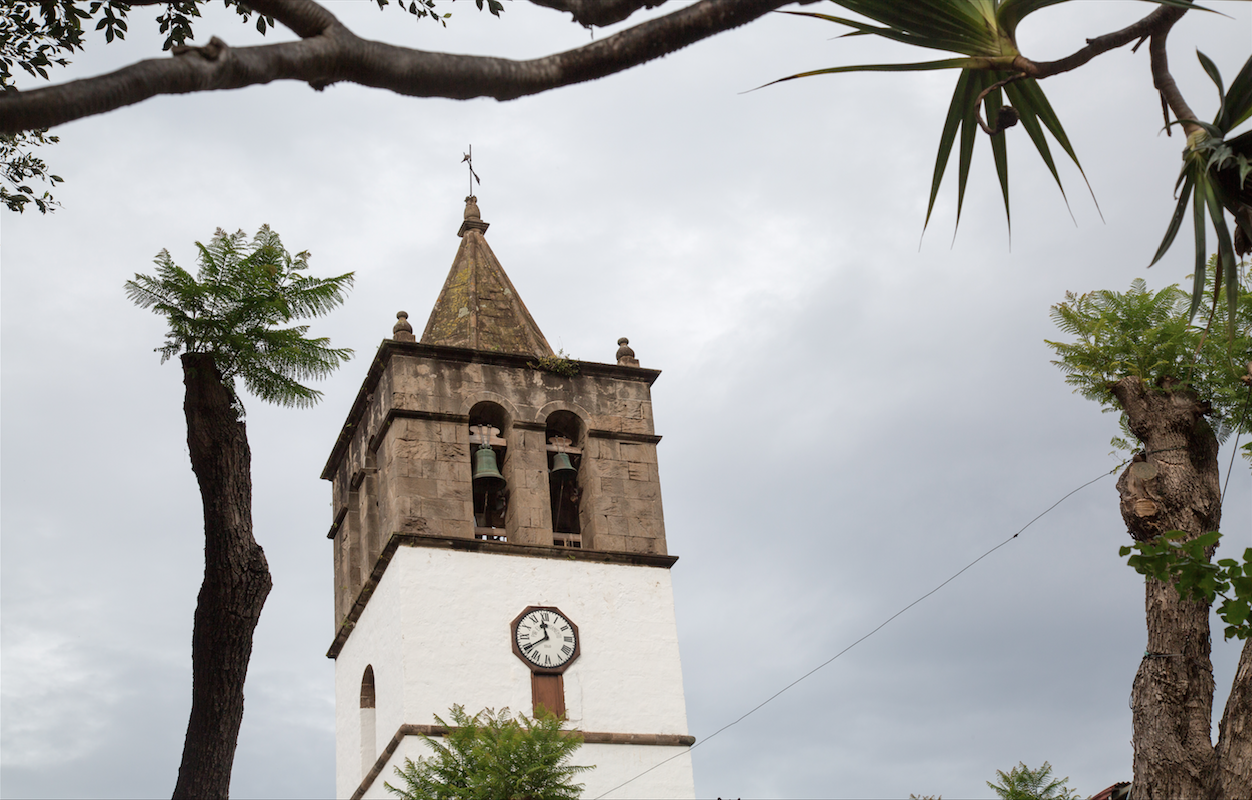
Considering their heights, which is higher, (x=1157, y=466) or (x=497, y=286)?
(x=497, y=286)

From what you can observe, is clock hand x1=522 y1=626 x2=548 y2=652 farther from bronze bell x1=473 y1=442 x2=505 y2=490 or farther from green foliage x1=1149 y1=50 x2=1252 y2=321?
green foliage x1=1149 y1=50 x2=1252 y2=321

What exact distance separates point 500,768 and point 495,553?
6.98 m

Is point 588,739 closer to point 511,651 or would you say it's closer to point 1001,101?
point 511,651

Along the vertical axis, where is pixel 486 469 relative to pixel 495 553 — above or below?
above

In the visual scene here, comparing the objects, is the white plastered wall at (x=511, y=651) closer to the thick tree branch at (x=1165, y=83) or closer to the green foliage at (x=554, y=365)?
the green foliage at (x=554, y=365)

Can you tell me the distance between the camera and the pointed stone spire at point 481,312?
78.5 ft

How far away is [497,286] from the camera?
25250 millimetres

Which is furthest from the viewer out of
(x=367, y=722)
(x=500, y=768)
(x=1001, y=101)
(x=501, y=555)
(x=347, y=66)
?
(x=367, y=722)

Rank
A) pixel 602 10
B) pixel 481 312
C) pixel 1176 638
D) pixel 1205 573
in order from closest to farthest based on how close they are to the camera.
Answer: pixel 602 10, pixel 1205 573, pixel 1176 638, pixel 481 312

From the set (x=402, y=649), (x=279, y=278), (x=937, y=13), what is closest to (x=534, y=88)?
(x=937, y=13)

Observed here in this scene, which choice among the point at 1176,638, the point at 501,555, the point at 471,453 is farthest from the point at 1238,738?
the point at 471,453

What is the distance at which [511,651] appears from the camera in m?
20.9

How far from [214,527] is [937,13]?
3.86 meters

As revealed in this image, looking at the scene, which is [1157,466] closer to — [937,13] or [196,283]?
[937,13]
